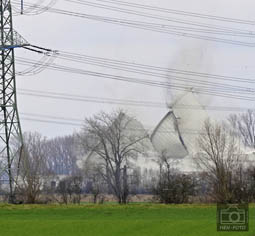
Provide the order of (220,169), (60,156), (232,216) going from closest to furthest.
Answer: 1. (232,216)
2. (220,169)
3. (60,156)

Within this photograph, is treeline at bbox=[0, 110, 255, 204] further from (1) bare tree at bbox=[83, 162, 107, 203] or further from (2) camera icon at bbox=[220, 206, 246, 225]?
(2) camera icon at bbox=[220, 206, 246, 225]

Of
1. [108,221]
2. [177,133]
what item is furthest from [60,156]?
[108,221]

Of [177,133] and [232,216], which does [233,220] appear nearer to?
[232,216]

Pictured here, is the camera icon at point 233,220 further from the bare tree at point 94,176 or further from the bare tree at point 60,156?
the bare tree at point 60,156

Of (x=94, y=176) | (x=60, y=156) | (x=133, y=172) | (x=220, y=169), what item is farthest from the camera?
(x=60, y=156)

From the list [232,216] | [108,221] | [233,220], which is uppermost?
[232,216]

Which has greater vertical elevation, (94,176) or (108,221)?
(94,176)

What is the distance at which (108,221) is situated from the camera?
3216cm

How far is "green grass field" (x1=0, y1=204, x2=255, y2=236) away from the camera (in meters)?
27.0

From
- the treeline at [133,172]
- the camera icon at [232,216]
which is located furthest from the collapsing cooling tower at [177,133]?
the camera icon at [232,216]

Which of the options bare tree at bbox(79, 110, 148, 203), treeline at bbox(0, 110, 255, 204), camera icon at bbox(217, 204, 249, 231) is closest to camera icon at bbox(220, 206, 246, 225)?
camera icon at bbox(217, 204, 249, 231)

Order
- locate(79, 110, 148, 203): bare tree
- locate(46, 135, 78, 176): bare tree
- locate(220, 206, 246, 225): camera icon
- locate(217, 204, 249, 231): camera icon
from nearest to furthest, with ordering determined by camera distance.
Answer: locate(217, 204, 249, 231): camera icon
locate(220, 206, 246, 225): camera icon
locate(79, 110, 148, 203): bare tree
locate(46, 135, 78, 176): bare tree

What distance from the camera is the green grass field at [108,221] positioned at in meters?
27.0

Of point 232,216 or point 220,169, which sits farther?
point 220,169
